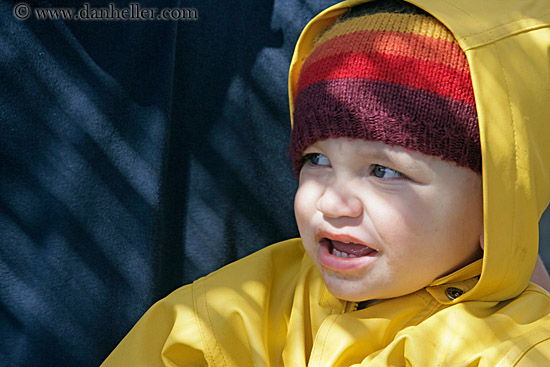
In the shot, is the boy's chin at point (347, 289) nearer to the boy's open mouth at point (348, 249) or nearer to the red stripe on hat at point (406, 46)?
the boy's open mouth at point (348, 249)

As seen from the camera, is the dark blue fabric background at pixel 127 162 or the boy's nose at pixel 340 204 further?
the dark blue fabric background at pixel 127 162

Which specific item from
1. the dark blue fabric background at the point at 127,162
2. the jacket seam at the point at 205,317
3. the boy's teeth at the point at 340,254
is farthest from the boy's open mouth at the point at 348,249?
the dark blue fabric background at the point at 127,162

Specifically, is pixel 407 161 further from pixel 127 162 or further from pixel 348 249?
pixel 127 162

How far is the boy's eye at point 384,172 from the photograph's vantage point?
152cm

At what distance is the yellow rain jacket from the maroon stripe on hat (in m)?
0.05

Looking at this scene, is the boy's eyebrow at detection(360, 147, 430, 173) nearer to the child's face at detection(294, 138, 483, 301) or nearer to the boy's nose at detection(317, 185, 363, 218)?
the child's face at detection(294, 138, 483, 301)

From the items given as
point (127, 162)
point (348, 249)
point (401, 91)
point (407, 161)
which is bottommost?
point (127, 162)

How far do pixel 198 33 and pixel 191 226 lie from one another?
544 mm

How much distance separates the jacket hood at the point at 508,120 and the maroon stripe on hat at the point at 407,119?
0.05 m

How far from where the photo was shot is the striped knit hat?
1469mm

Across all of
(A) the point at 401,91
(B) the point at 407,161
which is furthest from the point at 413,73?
(B) the point at 407,161

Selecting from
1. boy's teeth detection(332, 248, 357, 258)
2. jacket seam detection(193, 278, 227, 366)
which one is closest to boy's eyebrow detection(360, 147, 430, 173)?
boy's teeth detection(332, 248, 357, 258)

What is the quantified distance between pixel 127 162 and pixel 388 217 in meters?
0.81

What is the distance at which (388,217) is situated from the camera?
1487mm
